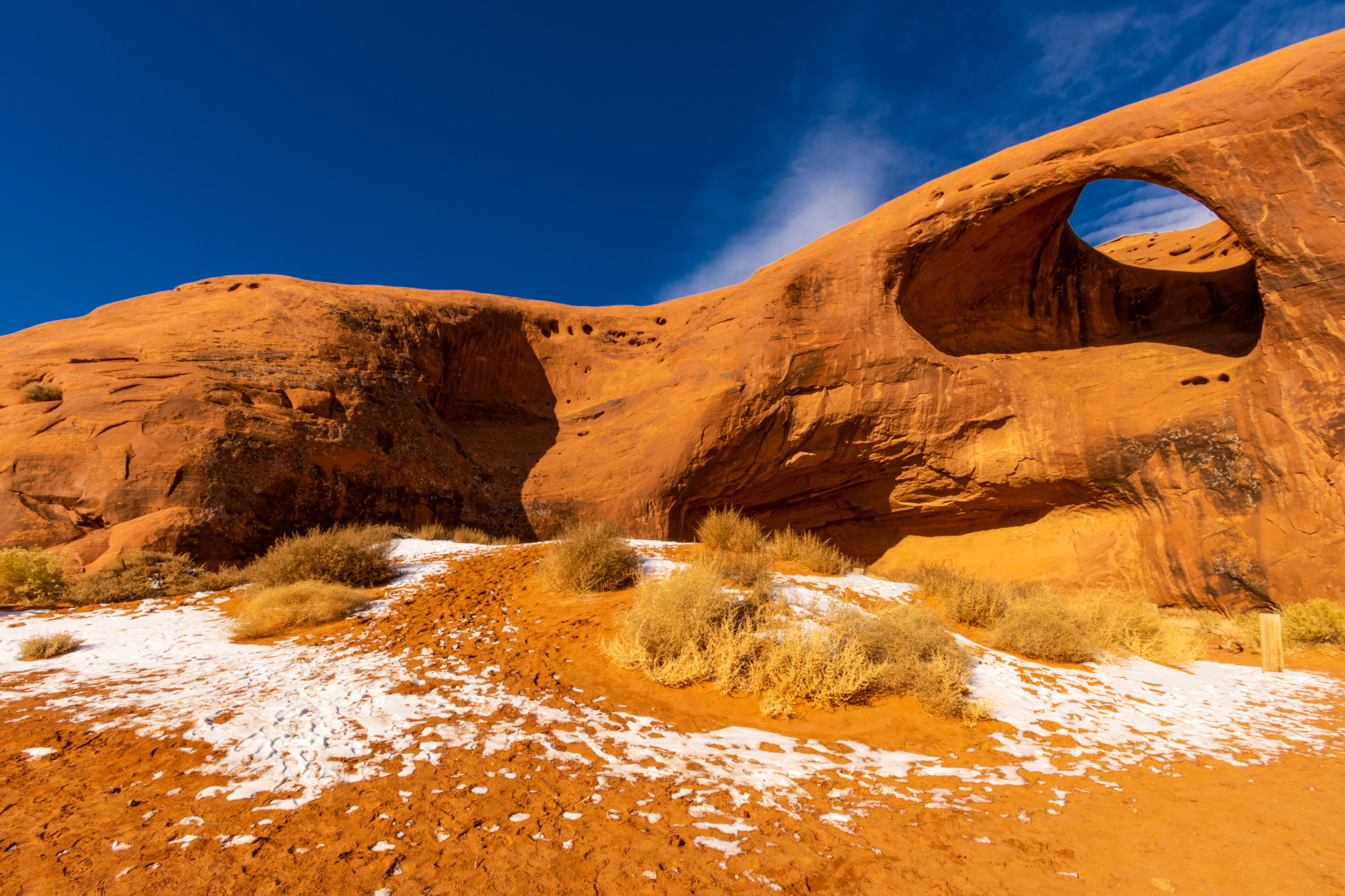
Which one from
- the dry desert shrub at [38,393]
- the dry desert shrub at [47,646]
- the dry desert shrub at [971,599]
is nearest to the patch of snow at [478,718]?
the dry desert shrub at [47,646]

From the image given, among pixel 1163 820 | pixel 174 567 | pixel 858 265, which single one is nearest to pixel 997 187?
pixel 858 265

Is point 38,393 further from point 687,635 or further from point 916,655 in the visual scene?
point 916,655

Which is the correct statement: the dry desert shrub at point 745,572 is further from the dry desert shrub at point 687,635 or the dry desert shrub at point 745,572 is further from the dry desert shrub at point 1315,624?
the dry desert shrub at point 1315,624

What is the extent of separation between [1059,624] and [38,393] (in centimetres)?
1589

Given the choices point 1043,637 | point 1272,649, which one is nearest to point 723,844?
point 1043,637

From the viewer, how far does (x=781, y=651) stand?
5164 millimetres

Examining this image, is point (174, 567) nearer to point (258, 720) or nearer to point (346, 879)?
point (258, 720)

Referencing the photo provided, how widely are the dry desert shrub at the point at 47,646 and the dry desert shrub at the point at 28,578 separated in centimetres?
185

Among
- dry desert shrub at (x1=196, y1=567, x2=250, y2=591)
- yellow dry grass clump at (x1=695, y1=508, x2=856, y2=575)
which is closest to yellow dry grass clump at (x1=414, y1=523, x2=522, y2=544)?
dry desert shrub at (x1=196, y1=567, x2=250, y2=591)

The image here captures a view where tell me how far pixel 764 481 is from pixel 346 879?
1256 cm

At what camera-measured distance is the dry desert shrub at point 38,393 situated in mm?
9766

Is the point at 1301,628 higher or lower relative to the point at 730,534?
lower

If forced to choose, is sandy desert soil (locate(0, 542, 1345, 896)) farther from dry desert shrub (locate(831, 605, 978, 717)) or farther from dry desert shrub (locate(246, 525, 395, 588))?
dry desert shrub (locate(246, 525, 395, 588))

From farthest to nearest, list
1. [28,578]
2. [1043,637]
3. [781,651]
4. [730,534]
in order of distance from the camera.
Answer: [730,534], [1043,637], [28,578], [781,651]
